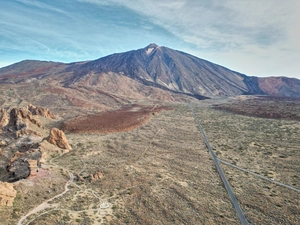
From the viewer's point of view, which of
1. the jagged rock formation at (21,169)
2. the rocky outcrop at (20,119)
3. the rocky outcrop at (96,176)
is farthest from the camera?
the rocky outcrop at (20,119)

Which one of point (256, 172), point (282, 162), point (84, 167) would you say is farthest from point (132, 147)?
point (282, 162)

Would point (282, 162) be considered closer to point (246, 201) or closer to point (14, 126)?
point (246, 201)

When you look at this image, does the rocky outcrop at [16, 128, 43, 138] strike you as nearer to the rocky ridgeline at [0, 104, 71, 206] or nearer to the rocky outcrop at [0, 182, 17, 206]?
the rocky ridgeline at [0, 104, 71, 206]

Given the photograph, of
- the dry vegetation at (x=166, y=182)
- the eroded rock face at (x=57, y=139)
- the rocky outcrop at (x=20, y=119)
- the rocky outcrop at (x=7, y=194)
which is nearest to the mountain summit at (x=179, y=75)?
the rocky outcrop at (x=20, y=119)

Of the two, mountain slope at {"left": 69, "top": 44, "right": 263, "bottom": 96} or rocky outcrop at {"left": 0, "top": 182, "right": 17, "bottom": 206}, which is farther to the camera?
mountain slope at {"left": 69, "top": 44, "right": 263, "bottom": 96}

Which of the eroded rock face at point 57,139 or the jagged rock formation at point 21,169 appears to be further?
the eroded rock face at point 57,139

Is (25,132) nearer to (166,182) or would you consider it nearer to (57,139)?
(57,139)

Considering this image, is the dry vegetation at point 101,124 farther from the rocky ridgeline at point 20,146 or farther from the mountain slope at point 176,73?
the mountain slope at point 176,73

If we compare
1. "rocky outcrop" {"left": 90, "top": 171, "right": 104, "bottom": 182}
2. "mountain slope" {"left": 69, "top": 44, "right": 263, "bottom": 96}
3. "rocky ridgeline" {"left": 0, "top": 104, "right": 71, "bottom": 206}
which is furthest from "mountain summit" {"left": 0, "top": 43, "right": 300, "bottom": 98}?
"rocky outcrop" {"left": 90, "top": 171, "right": 104, "bottom": 182}

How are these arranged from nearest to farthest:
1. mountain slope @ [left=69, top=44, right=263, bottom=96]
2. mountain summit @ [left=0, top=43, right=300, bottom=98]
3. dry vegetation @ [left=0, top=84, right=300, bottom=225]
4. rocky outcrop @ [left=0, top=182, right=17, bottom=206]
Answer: rocky outcrop @ [left=0, top=182, right=17, bottom=206] → dry vegetation @ [left=0, top=84, right=300, bottom=225] → mountain summit @ [left=0, top=43, right=300, bottom=98] → mountain slope @ [left=69, top=44, right=263, bottom=96]
